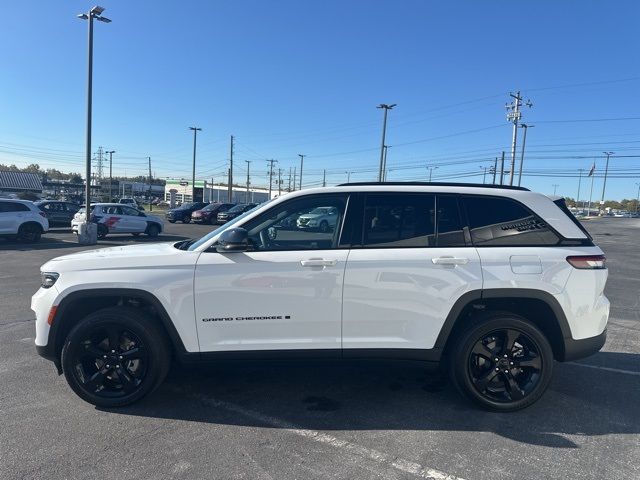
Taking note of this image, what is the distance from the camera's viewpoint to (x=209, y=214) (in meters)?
32.9

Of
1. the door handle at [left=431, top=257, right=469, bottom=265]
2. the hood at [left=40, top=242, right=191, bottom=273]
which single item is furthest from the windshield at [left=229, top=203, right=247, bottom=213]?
the door handle at [left=431, top=257, right=469, bottom=265]

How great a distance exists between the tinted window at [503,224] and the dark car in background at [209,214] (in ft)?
99.7

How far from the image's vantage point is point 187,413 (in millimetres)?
3730

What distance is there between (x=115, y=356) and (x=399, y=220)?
8.55 ft

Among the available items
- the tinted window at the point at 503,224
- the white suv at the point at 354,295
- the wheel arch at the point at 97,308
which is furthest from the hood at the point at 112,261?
the tinted window at the point at 503,224

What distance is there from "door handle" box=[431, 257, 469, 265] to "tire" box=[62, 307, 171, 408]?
231cm

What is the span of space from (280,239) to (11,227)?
1616cm

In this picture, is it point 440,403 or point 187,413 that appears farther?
point 440,403

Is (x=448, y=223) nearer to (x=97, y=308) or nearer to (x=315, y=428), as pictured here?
(x=315, y=428)

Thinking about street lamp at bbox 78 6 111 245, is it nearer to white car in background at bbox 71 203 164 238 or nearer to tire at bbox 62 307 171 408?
white car in background at bbox 71 203 164 238

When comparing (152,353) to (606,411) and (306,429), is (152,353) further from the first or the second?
(606,411)

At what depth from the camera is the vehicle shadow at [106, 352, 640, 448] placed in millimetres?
3617

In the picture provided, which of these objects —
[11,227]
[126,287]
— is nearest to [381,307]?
[126,287]

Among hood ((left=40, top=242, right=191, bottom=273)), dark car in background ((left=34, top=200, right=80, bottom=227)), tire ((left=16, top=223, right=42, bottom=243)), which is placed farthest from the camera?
dark car in background ((left=34, top=200, right=80, bottom=227))
